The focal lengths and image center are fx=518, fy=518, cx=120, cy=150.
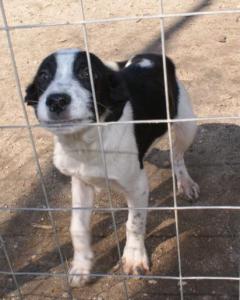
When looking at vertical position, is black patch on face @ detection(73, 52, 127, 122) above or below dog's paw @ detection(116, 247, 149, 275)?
above

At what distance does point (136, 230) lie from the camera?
2.49 metres

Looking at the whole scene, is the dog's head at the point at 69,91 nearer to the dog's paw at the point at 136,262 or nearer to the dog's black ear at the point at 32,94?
the dog's black ear at the point at 32,94

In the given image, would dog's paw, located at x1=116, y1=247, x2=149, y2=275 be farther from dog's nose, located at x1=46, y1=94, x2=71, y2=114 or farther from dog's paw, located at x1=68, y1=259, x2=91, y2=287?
dog's nose, located at x1=46, y1=94, x2=71, y2=114

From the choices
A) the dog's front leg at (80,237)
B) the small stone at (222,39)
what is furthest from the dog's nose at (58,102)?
the small stone at (222,39)

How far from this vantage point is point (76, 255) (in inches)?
101

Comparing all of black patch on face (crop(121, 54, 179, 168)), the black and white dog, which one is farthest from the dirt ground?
black patch on face (crop(121, 54, 179, 168))

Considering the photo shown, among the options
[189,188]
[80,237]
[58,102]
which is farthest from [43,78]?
[189,188]

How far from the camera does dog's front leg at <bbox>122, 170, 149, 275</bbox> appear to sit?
243cm

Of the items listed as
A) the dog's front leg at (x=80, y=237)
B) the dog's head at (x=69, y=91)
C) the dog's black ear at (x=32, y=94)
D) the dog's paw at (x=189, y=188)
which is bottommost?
the dog's paw at (x=189, y=188)

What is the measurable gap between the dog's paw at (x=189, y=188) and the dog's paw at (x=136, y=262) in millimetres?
538

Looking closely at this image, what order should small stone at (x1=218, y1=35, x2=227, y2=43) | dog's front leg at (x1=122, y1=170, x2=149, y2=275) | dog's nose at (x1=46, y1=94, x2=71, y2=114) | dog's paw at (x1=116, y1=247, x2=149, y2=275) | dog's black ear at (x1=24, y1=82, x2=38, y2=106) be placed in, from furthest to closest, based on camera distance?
small stone at (x1=218, y1=35, x2=227, y2=43) < dog's paw at (x1=116, y1=247, x2=149, y2=275) < dog's front leg at (x1=122, y1=170, x2=149, y2=275) < dog's black ear at (x1=24, y1=82, x2=38, y2=106) < dog's nose at (x1=46, y1=94, x2=71, y2=114)

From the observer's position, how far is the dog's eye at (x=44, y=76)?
204 centimetres

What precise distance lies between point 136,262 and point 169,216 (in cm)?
40

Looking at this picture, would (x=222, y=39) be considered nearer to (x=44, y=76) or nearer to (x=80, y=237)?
(x=80, y=237)
